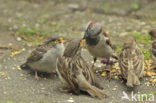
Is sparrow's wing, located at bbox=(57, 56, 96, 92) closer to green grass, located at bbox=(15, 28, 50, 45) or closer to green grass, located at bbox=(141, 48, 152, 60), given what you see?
green grass, located at bbox=(141, 48, 152, 60)

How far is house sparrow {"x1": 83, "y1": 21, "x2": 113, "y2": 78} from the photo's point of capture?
19.9 feet

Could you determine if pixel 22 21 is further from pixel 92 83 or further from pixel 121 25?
pixel 92 83

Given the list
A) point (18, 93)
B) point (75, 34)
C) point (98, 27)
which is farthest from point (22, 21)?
point (18, 93)

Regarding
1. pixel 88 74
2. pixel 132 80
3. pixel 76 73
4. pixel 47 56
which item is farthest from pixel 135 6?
pixel 76 73

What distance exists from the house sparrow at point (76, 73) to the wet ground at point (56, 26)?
0.14 metres

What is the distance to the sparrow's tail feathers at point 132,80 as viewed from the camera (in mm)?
5182

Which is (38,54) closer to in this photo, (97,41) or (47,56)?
(47,56)

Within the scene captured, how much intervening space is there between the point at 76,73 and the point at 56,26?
3.86 metres

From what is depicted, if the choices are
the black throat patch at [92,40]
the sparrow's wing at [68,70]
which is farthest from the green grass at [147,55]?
the sparrow's wing at [68,70]

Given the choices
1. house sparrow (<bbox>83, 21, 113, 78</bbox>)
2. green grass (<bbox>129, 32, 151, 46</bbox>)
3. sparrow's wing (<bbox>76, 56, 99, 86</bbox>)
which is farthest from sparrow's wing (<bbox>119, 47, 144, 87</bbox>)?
green grass (<bbox>129, 32, 151, 46</bbox>)

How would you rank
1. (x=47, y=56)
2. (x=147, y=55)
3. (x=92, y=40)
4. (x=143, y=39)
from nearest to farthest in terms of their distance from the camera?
(x=47, y=56), (x=92, y=40), (x=147, y=55), (x=143, y=39)

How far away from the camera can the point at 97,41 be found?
6094 millimetres

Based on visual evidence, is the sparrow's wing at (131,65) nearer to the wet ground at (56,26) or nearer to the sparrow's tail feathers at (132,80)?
the sparrow's tail feathers at (132,80)

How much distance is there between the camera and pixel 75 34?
830cm
